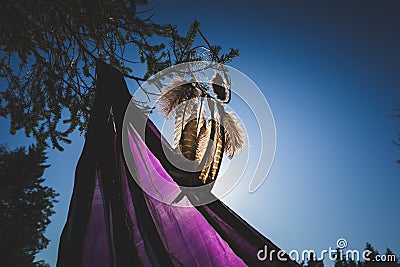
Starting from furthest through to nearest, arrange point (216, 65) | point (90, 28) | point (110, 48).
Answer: point (110, 48)
point (90, 28)
point (216, 65)

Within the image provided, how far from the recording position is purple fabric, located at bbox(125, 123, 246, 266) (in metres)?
1.53

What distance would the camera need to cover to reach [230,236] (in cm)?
165

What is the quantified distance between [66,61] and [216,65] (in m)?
1.88

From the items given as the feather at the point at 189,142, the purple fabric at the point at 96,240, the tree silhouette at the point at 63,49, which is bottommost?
the purple fabric at the point at 96,240

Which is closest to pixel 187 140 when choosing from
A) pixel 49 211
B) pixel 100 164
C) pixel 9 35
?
pixel 100 164

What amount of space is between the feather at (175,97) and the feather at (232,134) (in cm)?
28

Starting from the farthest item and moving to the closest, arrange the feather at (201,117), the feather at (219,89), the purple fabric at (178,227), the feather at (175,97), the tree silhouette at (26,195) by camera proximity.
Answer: the tree silhouette at (26,195)
the feather at (175,97)
the feather at (219,89)
the feather at (201,117)
the purple fabric at (178,227)

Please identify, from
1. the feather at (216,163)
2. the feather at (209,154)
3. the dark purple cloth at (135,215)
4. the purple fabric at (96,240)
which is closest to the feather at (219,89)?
the feather at (209,154)

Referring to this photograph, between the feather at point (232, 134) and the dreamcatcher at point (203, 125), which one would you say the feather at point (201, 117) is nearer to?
the dreamcatcher at point (203, 125)

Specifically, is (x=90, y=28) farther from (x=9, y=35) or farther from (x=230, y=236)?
(x=230, y=236)

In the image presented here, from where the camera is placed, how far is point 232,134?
2088 millimetres

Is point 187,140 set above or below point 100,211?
above

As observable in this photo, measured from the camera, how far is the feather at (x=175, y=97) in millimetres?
2162

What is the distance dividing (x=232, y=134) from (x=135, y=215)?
2.96 feet
